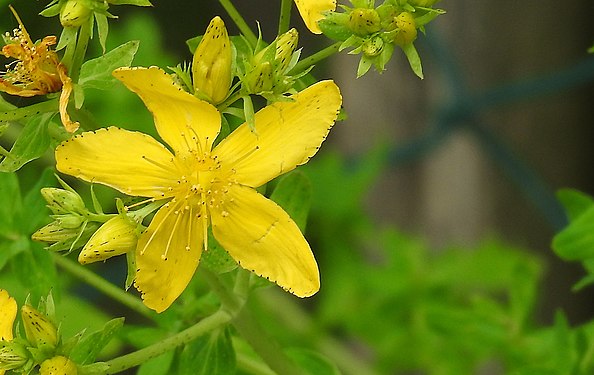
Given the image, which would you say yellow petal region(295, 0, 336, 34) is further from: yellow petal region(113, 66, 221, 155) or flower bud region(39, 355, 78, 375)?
flower bud region(39, 355, 78, 375)

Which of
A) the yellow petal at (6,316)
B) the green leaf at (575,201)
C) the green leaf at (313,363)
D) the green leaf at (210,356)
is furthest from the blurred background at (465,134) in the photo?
the yellow petal at (6,316)

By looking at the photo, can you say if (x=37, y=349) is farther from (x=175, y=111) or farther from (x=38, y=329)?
(x=175, y=111)

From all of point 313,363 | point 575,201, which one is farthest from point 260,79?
point 575,201

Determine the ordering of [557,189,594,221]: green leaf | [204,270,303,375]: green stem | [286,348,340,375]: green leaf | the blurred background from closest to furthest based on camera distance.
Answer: [204,270,303,375]: green stem
[286,348,340,375]: green leaf
[557,189,594,221]: green leaf
the blurred background

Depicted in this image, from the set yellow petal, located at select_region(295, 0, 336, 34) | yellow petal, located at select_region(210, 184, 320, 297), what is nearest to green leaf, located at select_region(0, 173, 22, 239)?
yellow petal, located at select_region(210, 184, 320, 297)

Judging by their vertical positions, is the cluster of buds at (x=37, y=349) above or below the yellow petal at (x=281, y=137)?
below

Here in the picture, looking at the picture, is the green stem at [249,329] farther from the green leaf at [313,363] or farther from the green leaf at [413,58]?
the green leaf at [413,58]
